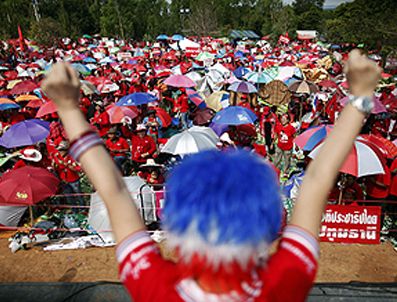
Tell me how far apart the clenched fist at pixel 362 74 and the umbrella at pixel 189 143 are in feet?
17.2

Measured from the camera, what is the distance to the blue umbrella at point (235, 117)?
27.0ft

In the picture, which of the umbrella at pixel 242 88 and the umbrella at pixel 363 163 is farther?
the umbrella at pixel 242 88

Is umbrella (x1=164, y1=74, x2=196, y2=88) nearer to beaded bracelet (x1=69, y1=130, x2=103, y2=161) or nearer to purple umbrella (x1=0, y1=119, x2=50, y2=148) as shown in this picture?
purple umbrella (x1=0, y1=119, x2=50, y2=148)

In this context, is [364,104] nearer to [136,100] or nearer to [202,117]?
[202,117]

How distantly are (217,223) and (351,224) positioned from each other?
19.3 feet

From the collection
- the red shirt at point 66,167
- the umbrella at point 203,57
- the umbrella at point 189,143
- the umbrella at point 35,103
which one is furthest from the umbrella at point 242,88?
the umbrella at point 203,57

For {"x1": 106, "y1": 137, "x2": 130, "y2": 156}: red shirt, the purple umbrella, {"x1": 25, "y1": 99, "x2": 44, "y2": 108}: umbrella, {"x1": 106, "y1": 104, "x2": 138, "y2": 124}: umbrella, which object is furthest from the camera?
{"x1": 25, "y1": 99, "x2": 44, "y2": 108}: umbrella

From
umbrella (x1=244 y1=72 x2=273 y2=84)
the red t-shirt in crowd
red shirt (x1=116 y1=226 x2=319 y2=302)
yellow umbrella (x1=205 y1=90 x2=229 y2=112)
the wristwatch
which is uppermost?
the wristwatch

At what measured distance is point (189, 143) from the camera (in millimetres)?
6695

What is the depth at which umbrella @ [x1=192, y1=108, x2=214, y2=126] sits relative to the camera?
10.2 metres

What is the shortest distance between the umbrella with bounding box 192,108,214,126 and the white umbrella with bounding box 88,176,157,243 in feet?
14.0

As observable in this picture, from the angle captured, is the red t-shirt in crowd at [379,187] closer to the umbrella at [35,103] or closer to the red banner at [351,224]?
the red banner at [351,224]

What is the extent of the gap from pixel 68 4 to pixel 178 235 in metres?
65.3

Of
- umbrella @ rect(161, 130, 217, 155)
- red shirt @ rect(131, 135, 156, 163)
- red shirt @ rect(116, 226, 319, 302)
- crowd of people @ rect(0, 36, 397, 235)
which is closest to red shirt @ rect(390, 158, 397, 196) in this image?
crowd of people @ rect(0, 36, 397, 235)
